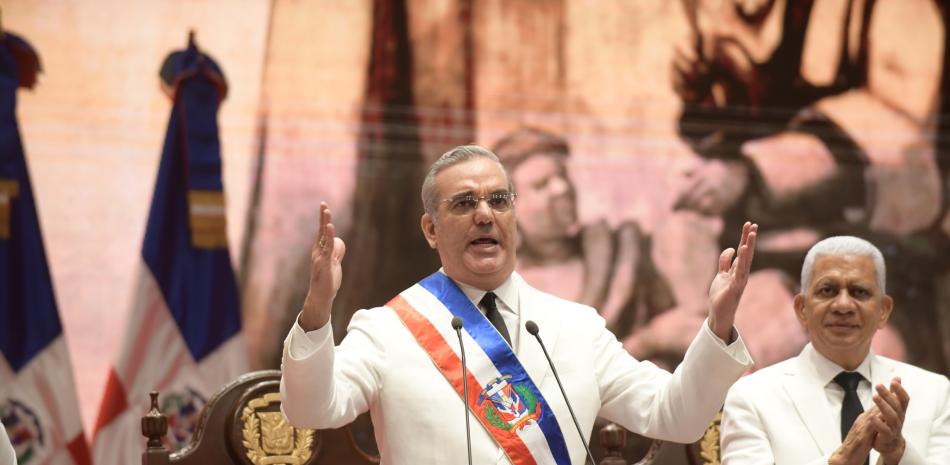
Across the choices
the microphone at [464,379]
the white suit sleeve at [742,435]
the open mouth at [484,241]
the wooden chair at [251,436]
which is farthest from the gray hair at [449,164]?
the white suit sleeve at [742,435]

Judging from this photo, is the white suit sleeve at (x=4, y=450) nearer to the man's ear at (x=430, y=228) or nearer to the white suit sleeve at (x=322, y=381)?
the white suit sleeve at (x=322, y=381)

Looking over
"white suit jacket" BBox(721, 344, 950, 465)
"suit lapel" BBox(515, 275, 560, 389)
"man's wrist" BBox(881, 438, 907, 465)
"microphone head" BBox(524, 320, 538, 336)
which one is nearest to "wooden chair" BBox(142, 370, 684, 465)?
"white suit jacket" BBox(721, 344, 950, 465)

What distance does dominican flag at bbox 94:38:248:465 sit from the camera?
215 inches

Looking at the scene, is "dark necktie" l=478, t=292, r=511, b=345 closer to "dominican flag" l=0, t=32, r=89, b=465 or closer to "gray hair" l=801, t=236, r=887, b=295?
"gray hair" l=801, t=236, r=887, b=295

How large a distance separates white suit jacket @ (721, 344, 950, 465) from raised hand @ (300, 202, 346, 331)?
4.95ft

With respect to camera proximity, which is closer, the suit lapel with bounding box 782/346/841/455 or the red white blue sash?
the red white blue sash

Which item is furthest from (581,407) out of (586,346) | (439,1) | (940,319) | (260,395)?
(940,319)

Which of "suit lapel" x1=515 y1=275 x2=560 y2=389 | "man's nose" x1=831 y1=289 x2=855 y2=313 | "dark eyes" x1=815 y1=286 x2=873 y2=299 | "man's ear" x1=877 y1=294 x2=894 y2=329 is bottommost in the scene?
"man's ear" x1=877 y1=294 x2=894 y2=329

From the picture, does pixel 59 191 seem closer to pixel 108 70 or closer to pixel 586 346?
pixel 108 70

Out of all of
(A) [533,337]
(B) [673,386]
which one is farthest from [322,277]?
(B) [673,386]

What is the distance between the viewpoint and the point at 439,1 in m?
6.06

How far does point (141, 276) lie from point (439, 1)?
1925 millimetres

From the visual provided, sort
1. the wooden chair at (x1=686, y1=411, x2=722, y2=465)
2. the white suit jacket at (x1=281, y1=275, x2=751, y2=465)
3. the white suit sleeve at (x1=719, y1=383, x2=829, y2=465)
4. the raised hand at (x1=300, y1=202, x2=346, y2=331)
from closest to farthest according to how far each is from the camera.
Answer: the raised hand at (x1=300, y1=202, x2=346, y2=331) → the white suit jacket at (x1=281, y1=275, x2=751, y2=465) → the white suit sleeve at (x1=719, y1=383, x2=829, y2=465) → the wooden chair at (x1=686, y1=411, x2=722, y2=465)

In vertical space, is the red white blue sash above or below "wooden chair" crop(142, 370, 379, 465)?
above
